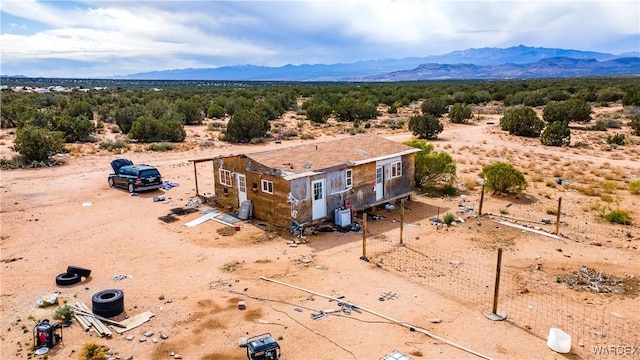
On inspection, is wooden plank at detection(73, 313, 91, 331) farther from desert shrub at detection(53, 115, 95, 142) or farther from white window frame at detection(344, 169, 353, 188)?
desert shrub at detection(53, 115, 95, 142)

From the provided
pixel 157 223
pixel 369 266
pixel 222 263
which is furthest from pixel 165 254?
pixel 369 266

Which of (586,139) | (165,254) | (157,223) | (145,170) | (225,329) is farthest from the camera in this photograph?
(586,139)

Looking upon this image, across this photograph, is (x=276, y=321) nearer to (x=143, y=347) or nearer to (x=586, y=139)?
(x=143, y=347)

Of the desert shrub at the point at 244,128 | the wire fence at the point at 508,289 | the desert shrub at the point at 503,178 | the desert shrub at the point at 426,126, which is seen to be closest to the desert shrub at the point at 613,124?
the desert shrub at the point at 426,126

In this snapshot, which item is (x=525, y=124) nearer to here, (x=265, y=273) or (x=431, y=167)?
(x=431, y=167)

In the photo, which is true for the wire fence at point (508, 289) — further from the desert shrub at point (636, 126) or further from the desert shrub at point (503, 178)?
the desert shrub at point (636, 126)

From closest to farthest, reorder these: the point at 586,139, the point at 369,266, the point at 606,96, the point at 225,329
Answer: the point at 225,329, the point at 369,266, the point at 586,139, the point at 606,96

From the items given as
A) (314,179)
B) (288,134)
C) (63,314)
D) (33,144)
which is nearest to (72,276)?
(63,314)
